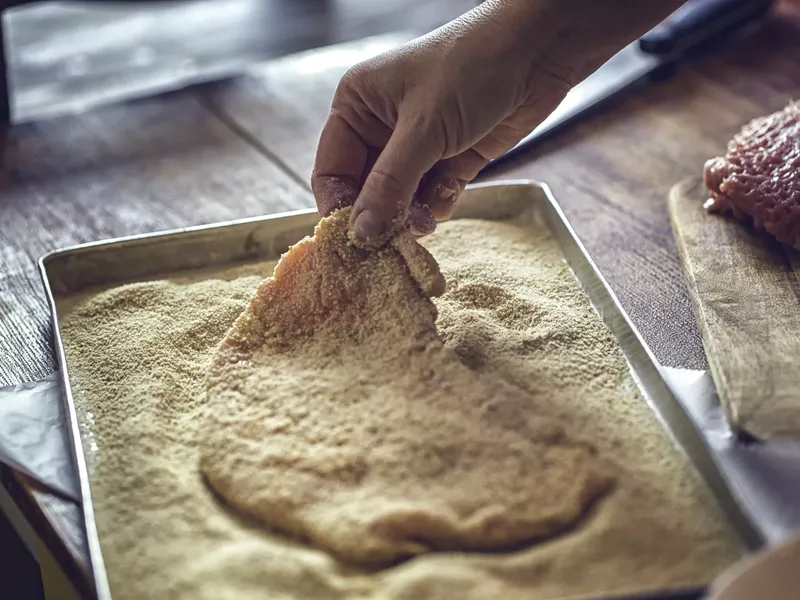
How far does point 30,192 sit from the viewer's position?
1.51m

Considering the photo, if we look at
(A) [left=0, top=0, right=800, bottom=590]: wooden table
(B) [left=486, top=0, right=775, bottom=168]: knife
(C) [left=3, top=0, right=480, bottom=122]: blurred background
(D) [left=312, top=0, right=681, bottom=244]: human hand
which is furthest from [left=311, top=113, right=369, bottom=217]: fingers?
(C) [left=3, top=0, right=480, bottom=122]: blurred background

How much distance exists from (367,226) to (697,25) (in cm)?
121

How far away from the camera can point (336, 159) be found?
3.69 feet

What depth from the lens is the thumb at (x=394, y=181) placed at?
3.21ft

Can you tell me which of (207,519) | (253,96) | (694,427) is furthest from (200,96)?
(694,427)

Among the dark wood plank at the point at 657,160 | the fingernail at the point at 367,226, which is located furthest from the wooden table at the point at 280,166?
the fingernail at the point at 367,226

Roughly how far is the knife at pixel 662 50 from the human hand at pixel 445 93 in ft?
1.91

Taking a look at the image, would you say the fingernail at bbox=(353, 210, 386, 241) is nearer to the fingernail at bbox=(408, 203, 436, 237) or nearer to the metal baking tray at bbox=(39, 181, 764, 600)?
the fingernail at bbox=(408, 203, 436, 237)

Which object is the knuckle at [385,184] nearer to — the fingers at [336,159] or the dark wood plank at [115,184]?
the fingers at [336,159]

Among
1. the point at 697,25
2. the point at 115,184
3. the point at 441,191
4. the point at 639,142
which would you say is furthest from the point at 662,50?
the point at 115,184

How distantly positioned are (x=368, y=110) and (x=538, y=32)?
24 centimetres

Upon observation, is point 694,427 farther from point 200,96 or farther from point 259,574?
point 200,96

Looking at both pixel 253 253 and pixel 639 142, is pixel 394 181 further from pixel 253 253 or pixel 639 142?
pixel 639 142

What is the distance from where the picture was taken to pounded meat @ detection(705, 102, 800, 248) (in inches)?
48.9
